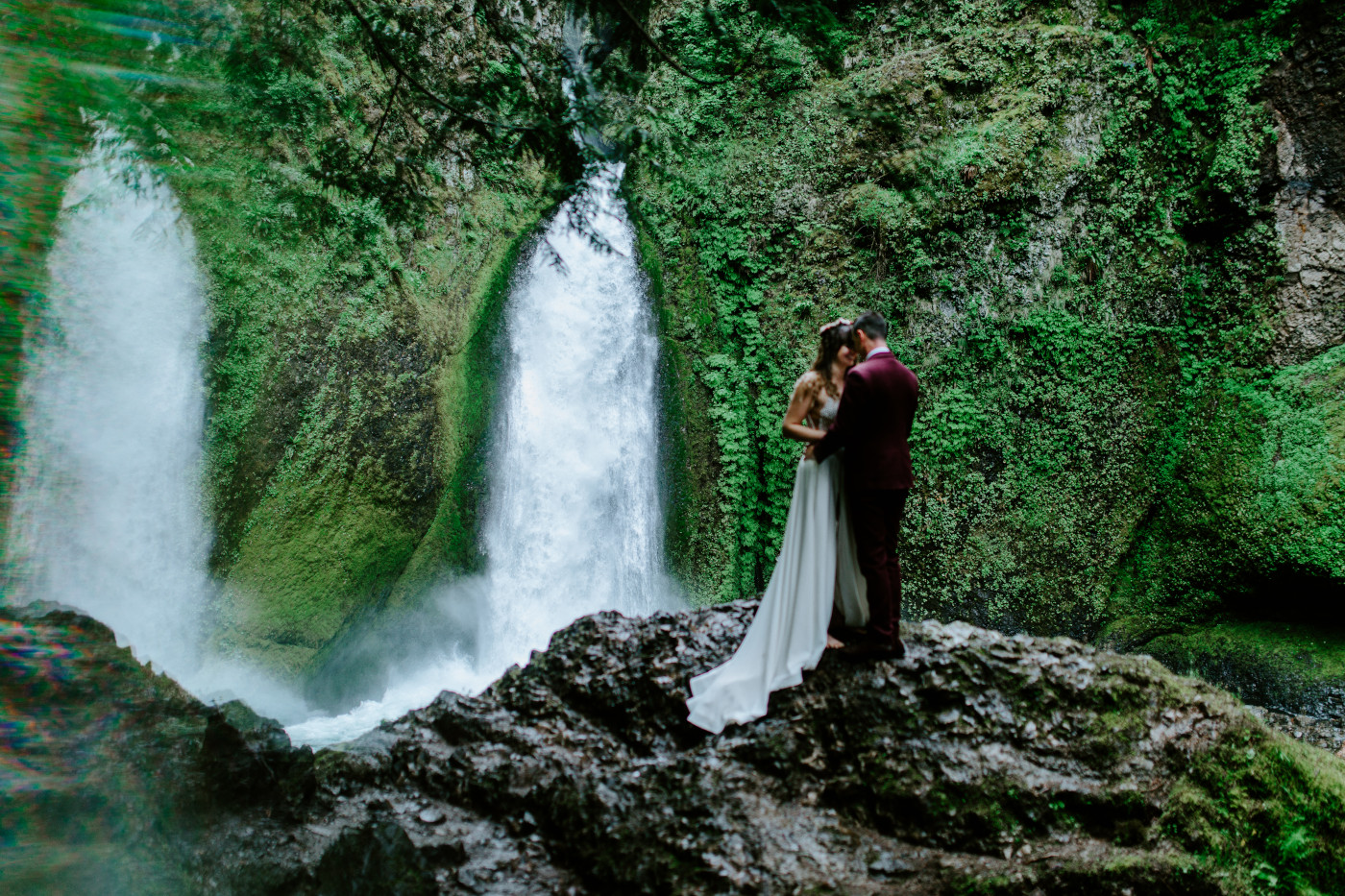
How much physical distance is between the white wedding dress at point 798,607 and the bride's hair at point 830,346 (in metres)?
0.15

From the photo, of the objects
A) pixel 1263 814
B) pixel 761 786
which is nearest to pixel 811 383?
pixel 761 786

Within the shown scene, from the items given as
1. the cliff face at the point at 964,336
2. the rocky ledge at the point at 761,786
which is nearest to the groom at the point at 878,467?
the rocky ledge at the point at 761,786

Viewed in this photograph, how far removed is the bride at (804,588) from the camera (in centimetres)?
368

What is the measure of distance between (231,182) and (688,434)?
615 centimetres

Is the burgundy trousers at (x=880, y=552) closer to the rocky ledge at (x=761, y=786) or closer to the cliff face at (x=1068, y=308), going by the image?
the rocky ledge at (x=761, y=786)

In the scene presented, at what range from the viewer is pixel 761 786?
3.27 m

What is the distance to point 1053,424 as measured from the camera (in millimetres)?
8617

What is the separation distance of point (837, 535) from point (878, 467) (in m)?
0.48

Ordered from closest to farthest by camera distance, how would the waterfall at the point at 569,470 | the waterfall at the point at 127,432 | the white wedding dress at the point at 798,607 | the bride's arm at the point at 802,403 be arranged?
the white wedding dress at the point at 798,607 → the bride's arm at the point at 802,403 → the waterfall at the point at 127,432 → the waterfall at the point at 569,470

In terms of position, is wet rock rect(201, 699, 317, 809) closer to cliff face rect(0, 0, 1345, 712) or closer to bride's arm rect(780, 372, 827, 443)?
bride's arm rect(780, 372, 827, 443)

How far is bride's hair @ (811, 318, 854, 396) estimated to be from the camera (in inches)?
157

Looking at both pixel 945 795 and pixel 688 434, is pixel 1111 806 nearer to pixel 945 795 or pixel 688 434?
pixel 945 795

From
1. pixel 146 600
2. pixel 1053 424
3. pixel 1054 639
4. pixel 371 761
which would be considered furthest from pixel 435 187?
pixel 1054 639

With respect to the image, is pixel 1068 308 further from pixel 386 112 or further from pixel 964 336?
pixel 386 112
